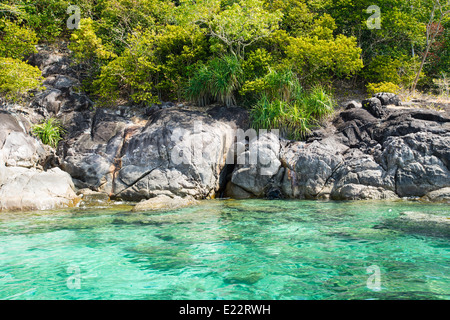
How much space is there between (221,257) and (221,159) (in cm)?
720

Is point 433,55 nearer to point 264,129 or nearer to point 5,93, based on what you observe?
point 264,129

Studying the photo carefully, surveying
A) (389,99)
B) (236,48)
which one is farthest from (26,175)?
(389,99)

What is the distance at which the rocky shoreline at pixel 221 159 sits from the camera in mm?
9891

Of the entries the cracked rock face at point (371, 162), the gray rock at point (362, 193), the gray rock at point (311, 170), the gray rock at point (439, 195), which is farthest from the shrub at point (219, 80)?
the gray rock at point (439, 195)

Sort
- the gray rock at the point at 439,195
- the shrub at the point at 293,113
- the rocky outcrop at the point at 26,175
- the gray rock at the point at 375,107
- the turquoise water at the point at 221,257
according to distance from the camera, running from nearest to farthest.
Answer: the turquoise water at the point at 221,257 → the rocky outcrop at the point at 26,175 → the gray rock at the point at 439,195 → the gray rock at the point at 375,107 → the shrub at the point at 293,113

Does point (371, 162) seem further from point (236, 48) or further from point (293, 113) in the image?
point (236, 48)

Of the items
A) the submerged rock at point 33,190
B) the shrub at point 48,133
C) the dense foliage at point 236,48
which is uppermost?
the dense foliage at point 236,48

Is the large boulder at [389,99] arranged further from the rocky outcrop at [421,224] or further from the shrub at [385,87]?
the rocky outcrop at [421,224]

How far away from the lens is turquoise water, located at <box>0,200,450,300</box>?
3574 millimetres

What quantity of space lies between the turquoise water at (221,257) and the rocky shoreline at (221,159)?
2323 millimetres
